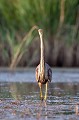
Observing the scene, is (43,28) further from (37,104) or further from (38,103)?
(37,104)

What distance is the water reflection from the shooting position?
9672mm

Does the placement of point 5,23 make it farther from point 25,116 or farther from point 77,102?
point 25,116

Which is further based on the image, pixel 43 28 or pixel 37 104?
pixel 43 28

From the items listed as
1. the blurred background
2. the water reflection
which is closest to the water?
the water reflection

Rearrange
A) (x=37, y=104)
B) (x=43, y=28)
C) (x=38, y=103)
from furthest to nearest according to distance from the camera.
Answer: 1. (x=43, y=28)
2. (x=38, y=103)
3. (x=37, y=104)

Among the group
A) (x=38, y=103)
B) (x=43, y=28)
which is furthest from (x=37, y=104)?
(x=43, y=28)

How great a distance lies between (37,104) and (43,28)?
43.8 ft

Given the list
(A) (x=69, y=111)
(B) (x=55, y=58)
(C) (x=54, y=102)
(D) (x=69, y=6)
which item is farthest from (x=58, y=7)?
(A) (x=69, y=111)

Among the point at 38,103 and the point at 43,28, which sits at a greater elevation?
the point at 38,103

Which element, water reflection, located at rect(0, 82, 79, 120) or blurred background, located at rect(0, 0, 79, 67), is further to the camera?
blurred background, located at rect(0, 0, 79, 67)

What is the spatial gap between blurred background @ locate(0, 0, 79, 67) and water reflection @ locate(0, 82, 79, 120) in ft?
28.4

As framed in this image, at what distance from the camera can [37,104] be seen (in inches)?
449

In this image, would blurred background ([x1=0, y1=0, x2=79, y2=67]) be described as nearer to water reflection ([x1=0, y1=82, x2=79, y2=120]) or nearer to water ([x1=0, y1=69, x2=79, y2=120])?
water ([x1=0, y1=69, x2=79, y2=120])

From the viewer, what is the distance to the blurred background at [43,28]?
24203mm
